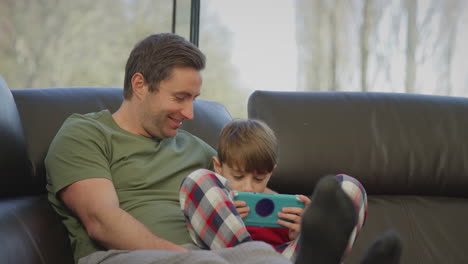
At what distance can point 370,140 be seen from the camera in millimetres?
2037

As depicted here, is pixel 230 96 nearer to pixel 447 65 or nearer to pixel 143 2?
pixel 143 2

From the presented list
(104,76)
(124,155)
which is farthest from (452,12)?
(124,155)

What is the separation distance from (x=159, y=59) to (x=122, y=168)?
341mm

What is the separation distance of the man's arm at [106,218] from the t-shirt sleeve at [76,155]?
23mm

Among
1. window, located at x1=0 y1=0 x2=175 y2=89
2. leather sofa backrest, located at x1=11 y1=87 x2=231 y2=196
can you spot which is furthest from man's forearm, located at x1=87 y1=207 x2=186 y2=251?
window, located at x1=0 y1=0 x2=175 y2=89

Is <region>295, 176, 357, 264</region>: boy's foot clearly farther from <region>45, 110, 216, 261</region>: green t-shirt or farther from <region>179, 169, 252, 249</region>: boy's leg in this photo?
<region>45, 110, 216, 261</region>: green t-shirt

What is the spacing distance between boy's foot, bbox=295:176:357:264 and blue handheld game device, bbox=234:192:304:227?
1.26 feet

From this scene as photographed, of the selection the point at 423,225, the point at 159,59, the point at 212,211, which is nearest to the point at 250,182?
the point at 212,211

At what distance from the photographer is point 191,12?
3002 millimetres

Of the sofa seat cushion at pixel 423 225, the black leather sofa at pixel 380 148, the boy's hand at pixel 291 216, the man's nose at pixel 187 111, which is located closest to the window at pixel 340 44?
the black leather sofa at pixel 380 148

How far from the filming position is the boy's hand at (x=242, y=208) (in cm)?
140

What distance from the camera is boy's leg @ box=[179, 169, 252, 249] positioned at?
1.34 meters

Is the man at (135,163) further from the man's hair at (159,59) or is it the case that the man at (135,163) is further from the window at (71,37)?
the window at (71,37)

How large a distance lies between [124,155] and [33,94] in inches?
16.1
